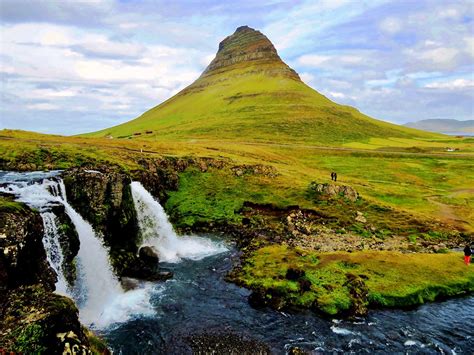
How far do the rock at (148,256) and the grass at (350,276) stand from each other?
35.0 feet

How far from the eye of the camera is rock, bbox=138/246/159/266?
43.6 m

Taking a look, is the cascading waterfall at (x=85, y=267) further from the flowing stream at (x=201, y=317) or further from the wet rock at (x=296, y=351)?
the wet rock at (x=296, y=351)

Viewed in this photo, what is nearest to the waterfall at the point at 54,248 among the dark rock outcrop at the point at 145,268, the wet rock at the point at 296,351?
the dark rock outcrop at the point at 145,268

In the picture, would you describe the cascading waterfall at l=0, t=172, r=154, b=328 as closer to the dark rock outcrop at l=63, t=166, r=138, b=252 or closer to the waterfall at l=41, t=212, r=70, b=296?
the waterfall at l=41, t=212, r=70, b=296

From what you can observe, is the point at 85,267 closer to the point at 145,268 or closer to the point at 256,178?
the point at 145,268

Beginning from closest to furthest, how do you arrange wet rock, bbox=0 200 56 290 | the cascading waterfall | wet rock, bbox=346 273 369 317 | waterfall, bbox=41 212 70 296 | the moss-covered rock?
the moss-covered rock < wet rock, bbox=0 200 56 290 < waterfall, bbox=41 212 70 296 < the cascading waterfall < wet rock, bbox=346 273 369 317

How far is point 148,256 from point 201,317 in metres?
14.5

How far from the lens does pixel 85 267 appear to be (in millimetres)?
35469

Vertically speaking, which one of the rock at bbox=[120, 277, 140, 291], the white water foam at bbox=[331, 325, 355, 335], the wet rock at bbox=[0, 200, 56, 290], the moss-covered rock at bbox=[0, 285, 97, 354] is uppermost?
the wet rock at bbox=[0, 200, 56, 290]

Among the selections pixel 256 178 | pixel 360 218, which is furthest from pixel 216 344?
pixel 256 178

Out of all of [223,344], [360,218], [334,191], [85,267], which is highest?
[334,191]

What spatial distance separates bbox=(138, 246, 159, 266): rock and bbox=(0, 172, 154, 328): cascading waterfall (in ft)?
17.6

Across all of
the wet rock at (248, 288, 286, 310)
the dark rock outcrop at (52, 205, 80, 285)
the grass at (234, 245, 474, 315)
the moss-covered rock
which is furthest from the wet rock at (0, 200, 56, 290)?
the grass at (234, 245, 474, 315)

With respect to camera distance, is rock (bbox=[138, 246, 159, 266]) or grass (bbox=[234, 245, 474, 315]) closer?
grass (bbox=[234, 245, 474, 315])
